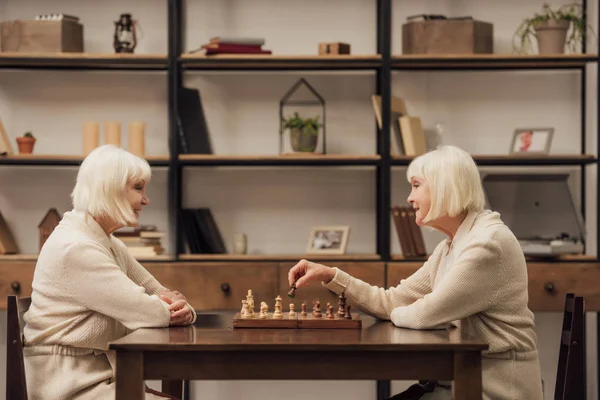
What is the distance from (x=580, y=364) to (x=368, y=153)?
2.30m

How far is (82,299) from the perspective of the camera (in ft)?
8.34

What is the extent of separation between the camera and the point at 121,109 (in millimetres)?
4785

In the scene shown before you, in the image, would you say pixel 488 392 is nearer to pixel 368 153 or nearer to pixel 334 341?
pixel 334 341

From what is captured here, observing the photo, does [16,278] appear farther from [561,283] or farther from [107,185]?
[561,283]

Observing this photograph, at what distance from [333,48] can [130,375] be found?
2586 millimetres

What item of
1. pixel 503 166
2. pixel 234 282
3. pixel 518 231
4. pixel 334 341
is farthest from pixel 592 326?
pixel 334 341

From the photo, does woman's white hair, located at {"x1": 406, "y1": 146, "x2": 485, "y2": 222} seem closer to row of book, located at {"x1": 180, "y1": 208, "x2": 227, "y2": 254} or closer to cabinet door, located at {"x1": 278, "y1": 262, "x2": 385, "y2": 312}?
cabinet door, located at {"x1": 278, "y1": 262, "x2": 385, "y2": 312}

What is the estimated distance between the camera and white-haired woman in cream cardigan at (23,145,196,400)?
2535 mm

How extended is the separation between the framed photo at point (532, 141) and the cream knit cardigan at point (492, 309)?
2.06 metres

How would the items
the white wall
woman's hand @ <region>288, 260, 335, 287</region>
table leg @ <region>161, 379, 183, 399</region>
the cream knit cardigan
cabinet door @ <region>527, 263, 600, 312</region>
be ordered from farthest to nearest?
1. the white wall
2. cabinet door @ <region>527, 263, 600, 312</region>
3. table leg @ <region>161, 379, 183, 399</region>
4. woman's hand @ <region>288, 260, 335, 287</region>
5. the cream knit cardigan

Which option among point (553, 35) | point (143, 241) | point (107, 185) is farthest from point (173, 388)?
point (553, 35)

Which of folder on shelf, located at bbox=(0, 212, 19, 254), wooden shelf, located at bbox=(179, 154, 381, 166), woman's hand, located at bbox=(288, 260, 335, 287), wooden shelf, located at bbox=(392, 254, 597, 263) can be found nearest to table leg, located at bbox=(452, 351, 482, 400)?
woman's hand, located at bbox=(288, 260, 335, 287)

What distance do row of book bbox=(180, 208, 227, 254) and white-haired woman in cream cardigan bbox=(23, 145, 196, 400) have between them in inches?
71.4

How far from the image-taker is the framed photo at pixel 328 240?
14.9 ft
